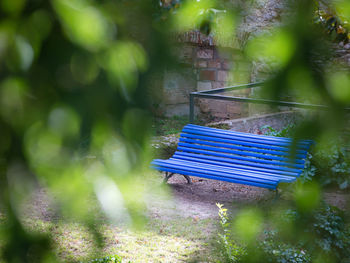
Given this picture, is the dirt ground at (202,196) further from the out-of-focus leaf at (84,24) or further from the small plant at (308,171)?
the out-of-focus leaf at (84,24)

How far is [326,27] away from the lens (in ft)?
1.67

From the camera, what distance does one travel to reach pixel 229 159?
486 cm

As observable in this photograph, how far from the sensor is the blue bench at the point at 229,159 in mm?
4168

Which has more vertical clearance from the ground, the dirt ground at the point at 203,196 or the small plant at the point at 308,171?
the small plant at the point at 308,171

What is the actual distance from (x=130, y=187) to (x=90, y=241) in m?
0.14

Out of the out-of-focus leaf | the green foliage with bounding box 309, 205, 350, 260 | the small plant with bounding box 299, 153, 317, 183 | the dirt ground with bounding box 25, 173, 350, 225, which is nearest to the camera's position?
the out-of-focus leaf

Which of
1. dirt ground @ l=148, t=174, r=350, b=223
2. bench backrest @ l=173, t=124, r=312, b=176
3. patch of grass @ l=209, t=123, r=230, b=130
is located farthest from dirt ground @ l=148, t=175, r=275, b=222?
patch of grass @ l=209, t=123, r=230, b=130

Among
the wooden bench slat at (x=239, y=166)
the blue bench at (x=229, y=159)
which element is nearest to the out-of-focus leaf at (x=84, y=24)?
the blue bench at (x=229, y=159)

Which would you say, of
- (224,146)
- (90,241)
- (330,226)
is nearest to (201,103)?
(224,146)

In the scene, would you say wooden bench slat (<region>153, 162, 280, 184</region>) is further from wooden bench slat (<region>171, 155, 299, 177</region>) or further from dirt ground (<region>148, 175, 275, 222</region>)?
wooden bench slat (<region>171, 155, 299, 177</region>)

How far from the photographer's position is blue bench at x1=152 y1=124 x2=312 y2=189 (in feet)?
13.7

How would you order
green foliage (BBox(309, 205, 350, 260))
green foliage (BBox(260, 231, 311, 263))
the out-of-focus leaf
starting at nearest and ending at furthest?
the out-of-focus leaf
green foliage (BBox(260, 231, 311, 263))
green foliage (BBox(309, 205, 350, 260))

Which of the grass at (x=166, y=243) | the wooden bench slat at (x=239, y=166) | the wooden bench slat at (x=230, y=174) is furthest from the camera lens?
the wooden bench slat at (x=239, y=166)

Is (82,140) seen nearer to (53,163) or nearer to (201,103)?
(53,163)
